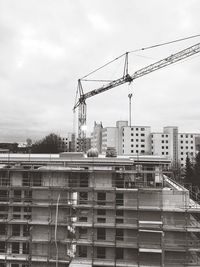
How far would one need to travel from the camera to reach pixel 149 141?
71.3 metres

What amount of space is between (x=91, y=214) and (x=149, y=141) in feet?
174

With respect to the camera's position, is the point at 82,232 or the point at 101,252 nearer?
the point at 101,252

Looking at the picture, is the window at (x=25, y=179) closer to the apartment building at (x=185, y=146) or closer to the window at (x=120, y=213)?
the window at (x=120, y=213)

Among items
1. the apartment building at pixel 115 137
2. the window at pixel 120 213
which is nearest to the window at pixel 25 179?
the window at pixel 120 213

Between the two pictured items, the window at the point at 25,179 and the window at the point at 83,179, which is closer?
the window at the point at 83,179

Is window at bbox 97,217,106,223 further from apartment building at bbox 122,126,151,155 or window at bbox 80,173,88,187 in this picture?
apartment building at bbox 122,126,151,155

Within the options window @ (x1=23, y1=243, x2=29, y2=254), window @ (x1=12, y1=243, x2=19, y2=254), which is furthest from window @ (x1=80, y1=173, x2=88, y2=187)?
window @ (x1=12, y1=243, x2=19, y2=254)

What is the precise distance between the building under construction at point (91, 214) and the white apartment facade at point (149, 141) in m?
47.2

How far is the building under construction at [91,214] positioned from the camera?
1905 centimetres

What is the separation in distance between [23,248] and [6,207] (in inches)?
133

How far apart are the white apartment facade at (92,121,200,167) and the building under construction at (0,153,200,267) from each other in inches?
1859

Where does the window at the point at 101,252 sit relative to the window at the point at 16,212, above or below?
below

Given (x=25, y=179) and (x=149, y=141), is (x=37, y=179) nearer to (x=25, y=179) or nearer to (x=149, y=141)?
(x=25, y=179)

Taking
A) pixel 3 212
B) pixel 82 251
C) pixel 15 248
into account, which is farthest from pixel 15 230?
pixel 82 251
